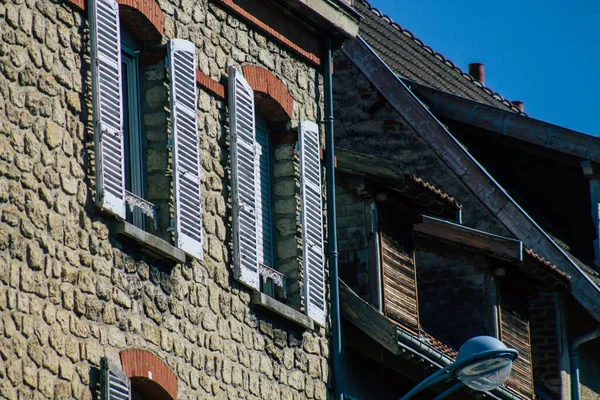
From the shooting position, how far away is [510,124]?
75.0ft

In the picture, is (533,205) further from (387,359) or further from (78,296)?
(78,296)

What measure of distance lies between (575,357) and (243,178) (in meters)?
7.86

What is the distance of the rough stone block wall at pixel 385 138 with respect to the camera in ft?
68.8

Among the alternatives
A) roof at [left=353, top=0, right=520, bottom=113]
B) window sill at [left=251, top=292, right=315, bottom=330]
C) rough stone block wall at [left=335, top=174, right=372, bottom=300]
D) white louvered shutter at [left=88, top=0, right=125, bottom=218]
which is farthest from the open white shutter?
roof at [left=353, top=0, right=520, bottom=113]

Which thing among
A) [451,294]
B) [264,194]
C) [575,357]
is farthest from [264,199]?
[575,357]

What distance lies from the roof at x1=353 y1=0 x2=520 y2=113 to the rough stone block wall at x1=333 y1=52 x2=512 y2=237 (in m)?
1.99

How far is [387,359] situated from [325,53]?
3.06 meters

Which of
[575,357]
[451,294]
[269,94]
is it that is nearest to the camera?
[269,94]

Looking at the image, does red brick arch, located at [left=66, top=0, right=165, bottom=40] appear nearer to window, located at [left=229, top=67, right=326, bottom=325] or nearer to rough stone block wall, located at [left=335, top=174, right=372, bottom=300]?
window, located at [left=229, top=67, right=326, bottom=325]

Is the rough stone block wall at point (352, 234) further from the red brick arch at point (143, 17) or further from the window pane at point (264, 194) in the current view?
the red brick arch at point (143, 17)

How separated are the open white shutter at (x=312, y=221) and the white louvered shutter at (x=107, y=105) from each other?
317 cm

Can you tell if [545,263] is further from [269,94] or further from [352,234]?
[269,94]

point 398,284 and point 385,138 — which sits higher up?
point 385,138

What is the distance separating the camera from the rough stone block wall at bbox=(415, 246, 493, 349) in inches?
778
